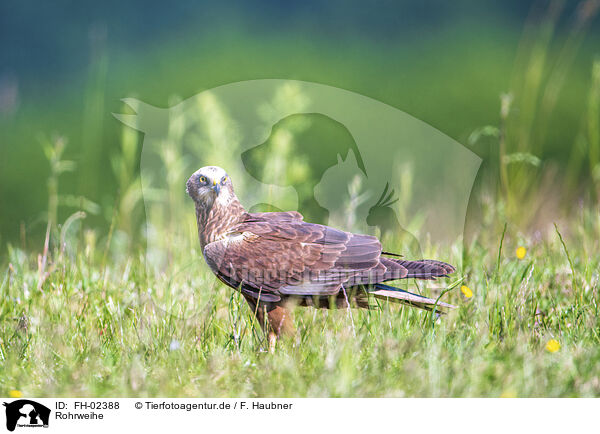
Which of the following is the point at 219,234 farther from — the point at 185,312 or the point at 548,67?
the point at 548,67

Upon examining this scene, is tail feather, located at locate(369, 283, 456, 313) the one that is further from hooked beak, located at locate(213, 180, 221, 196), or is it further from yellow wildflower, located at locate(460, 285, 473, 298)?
hooked beak, located at locate(213, 180, 221, 196)

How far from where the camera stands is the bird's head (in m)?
2.47

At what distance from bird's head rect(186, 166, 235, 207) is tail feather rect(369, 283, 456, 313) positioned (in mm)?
667

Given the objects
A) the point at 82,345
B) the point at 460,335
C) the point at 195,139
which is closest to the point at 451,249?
the point at 460,335

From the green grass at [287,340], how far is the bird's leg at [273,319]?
0.05 meters

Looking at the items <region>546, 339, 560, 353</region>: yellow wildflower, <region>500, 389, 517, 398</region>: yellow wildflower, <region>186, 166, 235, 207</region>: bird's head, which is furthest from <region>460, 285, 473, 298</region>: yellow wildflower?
<region>186, 166, 235, 207</region>: bird's head

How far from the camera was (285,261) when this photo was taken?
2.62m

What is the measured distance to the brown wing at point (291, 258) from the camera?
2.56 m

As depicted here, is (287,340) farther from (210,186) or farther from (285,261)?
(210,186)
